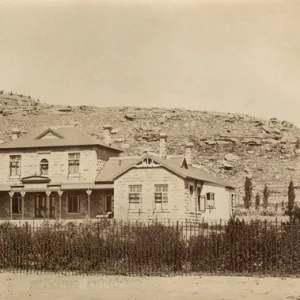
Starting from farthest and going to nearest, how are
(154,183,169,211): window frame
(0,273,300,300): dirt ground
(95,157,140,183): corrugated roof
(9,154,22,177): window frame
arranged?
(9,154,22,177): window frame < (95,157,140,183): corrugated roof < (154,183,169,211): window frame < (0,273,300,300): dirt ground

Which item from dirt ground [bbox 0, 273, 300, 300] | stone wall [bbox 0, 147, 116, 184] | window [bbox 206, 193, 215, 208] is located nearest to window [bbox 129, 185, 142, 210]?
stone wall [bbox 0, 147, 116, 184]

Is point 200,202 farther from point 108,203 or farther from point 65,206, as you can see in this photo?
point 65,206

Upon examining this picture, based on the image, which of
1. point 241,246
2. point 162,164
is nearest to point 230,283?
point 241,246

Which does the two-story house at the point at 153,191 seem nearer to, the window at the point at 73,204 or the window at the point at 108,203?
the window at the point at 108,203

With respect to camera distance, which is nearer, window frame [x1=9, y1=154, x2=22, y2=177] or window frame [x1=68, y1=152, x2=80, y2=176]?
window frame [x1=68, y1=152, x2=80, y2=176]

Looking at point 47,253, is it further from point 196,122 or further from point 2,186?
point 196,122

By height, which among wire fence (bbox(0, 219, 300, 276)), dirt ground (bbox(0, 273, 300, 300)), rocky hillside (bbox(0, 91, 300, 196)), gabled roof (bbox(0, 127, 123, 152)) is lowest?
dirt ground (bbox(0, 273, 300, 300))

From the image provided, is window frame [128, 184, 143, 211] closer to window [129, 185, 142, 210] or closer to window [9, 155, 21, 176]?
window [129, 185, 142, 210]
